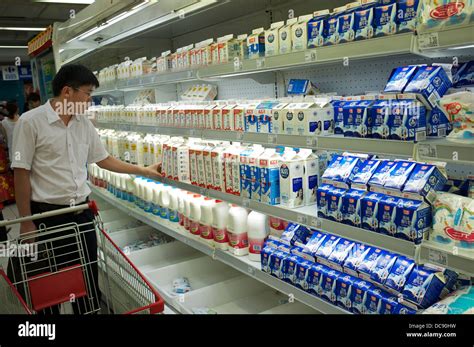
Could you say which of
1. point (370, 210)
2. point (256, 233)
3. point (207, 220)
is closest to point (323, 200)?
point (370, 210)

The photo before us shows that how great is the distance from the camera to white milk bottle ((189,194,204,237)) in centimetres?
309

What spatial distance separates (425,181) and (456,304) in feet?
1.50

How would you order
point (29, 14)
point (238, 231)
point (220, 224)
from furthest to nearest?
point (29, 14), point (220, 224), point (238, 231)

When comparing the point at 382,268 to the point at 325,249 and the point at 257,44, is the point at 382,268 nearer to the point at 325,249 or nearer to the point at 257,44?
the point at 325,249

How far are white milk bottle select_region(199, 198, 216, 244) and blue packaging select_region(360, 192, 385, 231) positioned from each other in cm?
130

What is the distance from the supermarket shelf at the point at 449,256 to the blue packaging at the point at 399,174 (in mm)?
250

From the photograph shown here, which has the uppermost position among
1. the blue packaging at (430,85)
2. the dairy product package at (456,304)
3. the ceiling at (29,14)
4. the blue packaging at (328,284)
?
the ceiling at (29,14)

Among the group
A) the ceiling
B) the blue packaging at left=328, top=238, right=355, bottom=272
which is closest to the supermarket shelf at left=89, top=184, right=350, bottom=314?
the blue packaging at left=328, top=238, right=355, bottom=272

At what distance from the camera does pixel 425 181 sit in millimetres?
1687

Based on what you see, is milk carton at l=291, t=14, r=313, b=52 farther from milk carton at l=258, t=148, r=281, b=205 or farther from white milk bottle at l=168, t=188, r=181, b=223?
white milk bottle at l=168, t=188, r=181, b=223

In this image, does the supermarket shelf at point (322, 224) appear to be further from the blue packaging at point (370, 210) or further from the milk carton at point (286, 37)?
the milk carton at point (286, 37)

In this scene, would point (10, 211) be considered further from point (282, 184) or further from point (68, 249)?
point (282, 184)

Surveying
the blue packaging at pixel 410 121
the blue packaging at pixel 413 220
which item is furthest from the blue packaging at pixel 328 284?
the blue packaging at pixel 410 121

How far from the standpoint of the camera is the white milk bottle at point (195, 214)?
3.09 m
